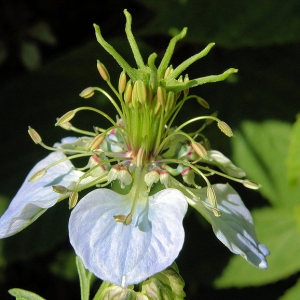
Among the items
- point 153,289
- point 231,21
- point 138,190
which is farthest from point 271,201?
point 153,289

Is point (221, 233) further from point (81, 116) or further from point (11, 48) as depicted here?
point (11, 48)

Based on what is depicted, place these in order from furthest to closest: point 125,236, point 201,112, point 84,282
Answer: point 201,112 → point 84,282 → point 125,236

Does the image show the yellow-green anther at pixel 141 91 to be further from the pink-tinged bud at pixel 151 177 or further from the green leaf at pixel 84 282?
the green leaf at pixel 84 282

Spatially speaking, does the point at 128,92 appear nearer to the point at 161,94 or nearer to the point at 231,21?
the point at 161,94

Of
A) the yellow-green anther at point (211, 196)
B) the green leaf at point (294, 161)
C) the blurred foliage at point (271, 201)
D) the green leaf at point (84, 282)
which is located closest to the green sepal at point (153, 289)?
the green leaf at point (84, 282)

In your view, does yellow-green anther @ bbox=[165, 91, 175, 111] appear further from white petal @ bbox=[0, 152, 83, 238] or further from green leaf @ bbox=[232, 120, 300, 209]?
green leaf @ bbox=[232, 120, 300, 209]

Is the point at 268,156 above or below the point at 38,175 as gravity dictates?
below

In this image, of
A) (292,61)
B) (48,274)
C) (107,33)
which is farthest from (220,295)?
(107,33)
